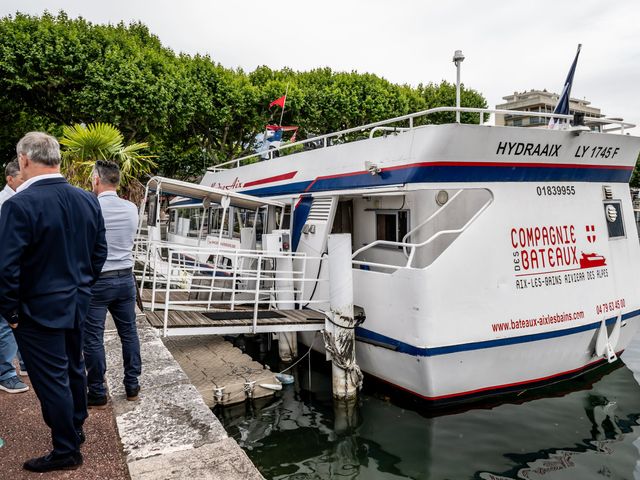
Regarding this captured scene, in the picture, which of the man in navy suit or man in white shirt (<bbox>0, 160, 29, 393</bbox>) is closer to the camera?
the man in navy suit

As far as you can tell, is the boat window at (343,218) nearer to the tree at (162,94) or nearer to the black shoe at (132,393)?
the black shoe at (132,393)

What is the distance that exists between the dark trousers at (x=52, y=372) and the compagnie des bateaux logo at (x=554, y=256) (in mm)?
5691

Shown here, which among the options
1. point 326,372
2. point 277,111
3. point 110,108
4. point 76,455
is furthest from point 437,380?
point 277,111

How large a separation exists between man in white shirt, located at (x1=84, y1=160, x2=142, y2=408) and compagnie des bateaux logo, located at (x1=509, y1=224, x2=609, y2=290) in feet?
16.6

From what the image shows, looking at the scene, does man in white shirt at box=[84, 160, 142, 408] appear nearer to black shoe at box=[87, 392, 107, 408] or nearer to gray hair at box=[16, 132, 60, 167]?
black shoe at box=[87, 392, 107, 408]

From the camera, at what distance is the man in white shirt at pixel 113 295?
383 centimetres

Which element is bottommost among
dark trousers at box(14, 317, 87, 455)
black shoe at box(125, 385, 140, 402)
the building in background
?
black shoe at box(125, 385, 140, 402)

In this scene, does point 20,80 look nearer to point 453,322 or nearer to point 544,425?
point 453,322

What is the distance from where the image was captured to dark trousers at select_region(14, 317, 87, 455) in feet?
9.16

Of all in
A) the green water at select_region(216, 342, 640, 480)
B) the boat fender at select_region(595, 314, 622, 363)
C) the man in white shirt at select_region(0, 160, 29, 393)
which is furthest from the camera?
the boat fender at select_region(595, 314, 622, 363)

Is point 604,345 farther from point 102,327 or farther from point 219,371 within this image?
point 102,327

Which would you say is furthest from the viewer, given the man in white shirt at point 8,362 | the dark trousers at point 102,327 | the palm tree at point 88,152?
the palm tree at point 88,152

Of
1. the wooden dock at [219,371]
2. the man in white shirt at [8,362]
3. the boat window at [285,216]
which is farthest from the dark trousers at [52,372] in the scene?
the boat window at [285,216]

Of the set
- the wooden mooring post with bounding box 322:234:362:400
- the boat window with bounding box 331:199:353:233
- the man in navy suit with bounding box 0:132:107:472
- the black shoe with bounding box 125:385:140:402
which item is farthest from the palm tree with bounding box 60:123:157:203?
the man in navy suit with bounding box 0:132:107:472
